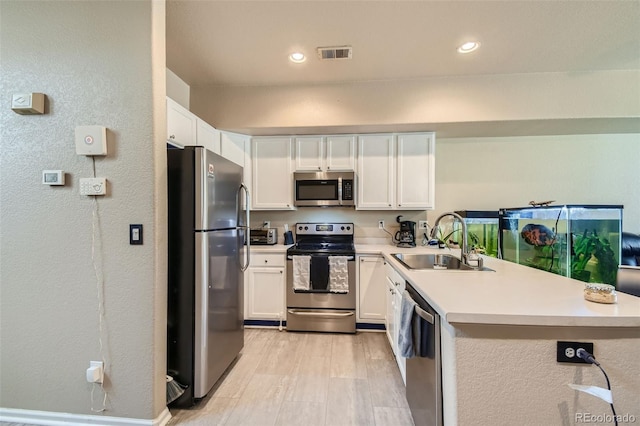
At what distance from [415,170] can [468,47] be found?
1.22 metres

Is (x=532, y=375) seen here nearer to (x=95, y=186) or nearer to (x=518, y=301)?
(x=518, y=301)

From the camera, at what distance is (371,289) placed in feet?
9.04

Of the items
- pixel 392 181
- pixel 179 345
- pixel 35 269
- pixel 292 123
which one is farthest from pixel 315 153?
pixel 35 269

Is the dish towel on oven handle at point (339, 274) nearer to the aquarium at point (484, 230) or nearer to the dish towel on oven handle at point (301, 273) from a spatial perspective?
the dish towel on oven handle at point (301, 273)

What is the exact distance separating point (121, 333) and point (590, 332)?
224cm

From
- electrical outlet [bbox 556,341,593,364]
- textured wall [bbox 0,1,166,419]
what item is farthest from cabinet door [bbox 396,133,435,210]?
textured wall [bbox 0,1,166,419]

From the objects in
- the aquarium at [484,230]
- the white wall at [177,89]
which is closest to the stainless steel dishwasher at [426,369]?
the aquarium at [484,230]

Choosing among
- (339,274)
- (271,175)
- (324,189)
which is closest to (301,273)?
(339,274)

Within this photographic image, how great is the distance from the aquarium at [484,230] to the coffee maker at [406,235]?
1.96ft

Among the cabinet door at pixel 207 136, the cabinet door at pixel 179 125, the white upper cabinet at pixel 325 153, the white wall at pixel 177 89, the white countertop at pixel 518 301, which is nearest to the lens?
the white countertop at pixel 518 301

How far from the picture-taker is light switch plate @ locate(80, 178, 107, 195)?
4.86 ft

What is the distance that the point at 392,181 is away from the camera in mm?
3008

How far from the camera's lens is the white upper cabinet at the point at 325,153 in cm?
304

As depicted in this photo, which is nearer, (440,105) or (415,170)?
(440,105)
